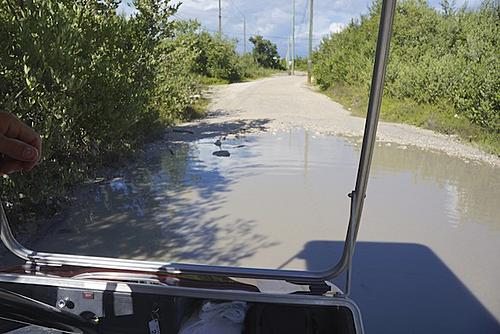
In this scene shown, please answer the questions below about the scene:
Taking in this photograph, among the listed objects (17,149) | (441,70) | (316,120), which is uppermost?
(17,149)

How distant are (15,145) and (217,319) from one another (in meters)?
0.87

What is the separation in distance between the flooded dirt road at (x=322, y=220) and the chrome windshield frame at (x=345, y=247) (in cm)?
176

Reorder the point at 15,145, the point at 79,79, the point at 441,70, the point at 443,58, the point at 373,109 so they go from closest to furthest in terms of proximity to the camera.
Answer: the point at 15,145, the point at 373,109, the point at 79,79, the point at 441,70, the point at 443,58

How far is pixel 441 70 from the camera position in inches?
492

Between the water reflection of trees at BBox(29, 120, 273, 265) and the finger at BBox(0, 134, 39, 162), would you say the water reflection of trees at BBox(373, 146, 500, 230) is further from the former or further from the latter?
the finger at BBox(0, 134, 39, 162)

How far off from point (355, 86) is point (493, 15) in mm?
6234

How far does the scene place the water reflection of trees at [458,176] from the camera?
6.07m

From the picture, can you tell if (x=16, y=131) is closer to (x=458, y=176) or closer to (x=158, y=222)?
(x=158, y=222)

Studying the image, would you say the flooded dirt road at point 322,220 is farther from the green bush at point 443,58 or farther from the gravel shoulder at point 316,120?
the green bush at point 443,58

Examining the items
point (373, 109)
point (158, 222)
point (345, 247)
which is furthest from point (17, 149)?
point (158, 222)

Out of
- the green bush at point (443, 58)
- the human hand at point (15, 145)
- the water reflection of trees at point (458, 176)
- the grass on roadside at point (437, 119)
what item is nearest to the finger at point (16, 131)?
the human hand at point (15, 145)

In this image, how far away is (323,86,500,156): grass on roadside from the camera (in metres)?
9.94

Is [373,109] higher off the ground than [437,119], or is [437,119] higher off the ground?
[373,109]

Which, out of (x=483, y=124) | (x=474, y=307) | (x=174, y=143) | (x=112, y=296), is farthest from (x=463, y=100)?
(x=112, y=296)
